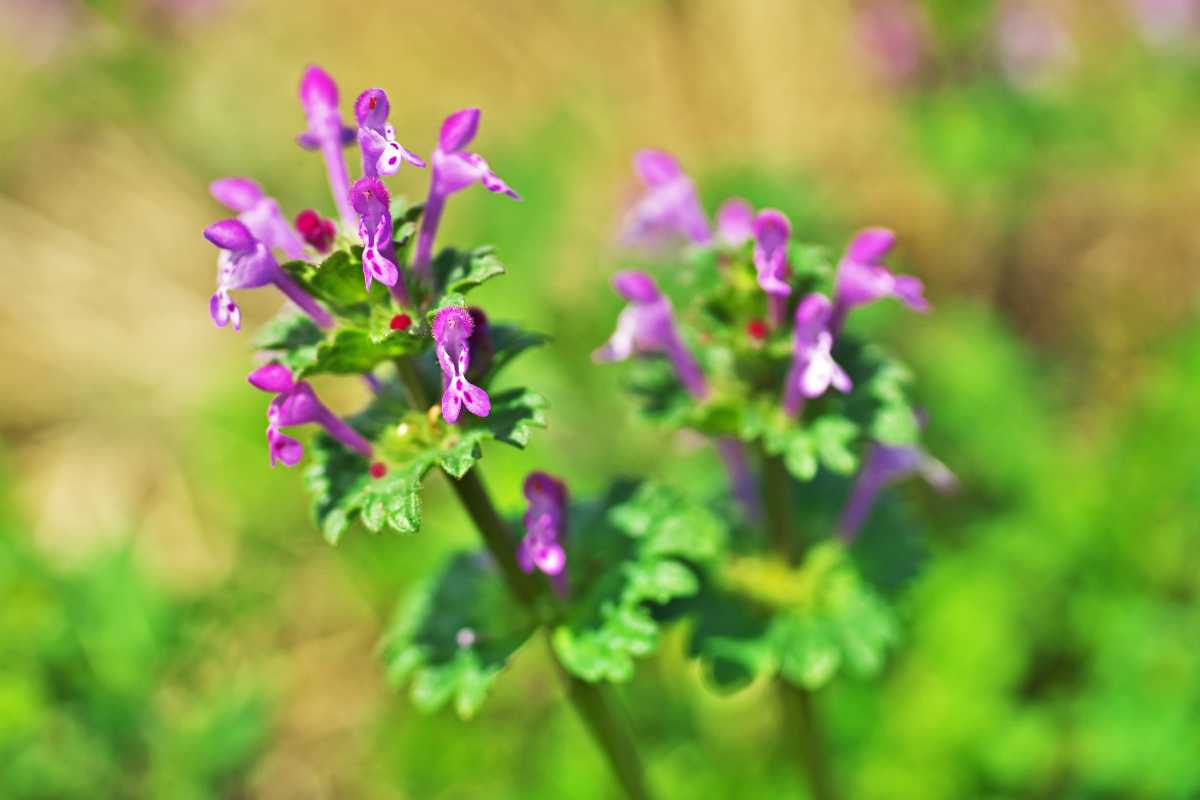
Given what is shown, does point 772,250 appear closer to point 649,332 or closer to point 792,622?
point 649,332

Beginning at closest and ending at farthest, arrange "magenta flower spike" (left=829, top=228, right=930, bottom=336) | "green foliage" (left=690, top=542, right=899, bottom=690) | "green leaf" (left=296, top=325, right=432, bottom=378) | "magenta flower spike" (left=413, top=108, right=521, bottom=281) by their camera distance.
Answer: "green leaf" (left=296, top=325, right=432, bottom=378)
"magenta flower spike" (left=413, top=108, right=521, bottom=281)
"magenta flower spike" (left=829, top=228, right=930, bottom=336)
"green foliage" (left=690, top=542, right=899, bottom=690)

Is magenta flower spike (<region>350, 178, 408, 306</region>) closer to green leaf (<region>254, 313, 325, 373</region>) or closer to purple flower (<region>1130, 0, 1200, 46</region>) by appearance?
green leaf (<region>254, 313, 325, 373</region>)

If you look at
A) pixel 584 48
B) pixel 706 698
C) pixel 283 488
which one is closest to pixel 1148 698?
pixel 706 698

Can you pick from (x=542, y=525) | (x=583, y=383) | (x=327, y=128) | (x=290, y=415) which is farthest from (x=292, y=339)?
(x=583, y=383)

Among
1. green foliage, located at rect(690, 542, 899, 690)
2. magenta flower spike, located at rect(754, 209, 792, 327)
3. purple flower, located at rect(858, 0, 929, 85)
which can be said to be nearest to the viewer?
magenta flower spike, located at rect(754, 209, 792, 327)

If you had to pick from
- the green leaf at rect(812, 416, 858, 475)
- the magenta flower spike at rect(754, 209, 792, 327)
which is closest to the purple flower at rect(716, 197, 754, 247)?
the magenta flower spike at rect(754, 209, 792, 327)

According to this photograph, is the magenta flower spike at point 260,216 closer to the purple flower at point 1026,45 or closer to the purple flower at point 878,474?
the purple flower at point 878,474
